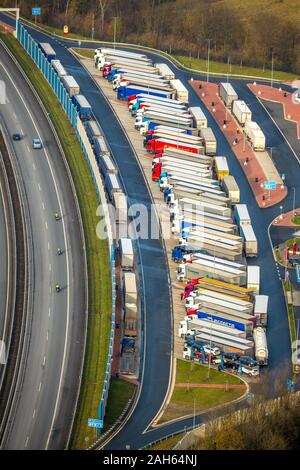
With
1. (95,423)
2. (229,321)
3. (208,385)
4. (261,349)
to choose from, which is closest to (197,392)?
(208,385)

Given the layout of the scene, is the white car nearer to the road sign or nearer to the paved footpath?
the paved footpath

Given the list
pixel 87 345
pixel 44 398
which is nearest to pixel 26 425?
pixel 44 398

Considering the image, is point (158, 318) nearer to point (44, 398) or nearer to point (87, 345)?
point (87, 345)

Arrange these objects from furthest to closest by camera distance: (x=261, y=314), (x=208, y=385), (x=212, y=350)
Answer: (x=261, y=314)
(x=212, y=350)
(x=208, y=385)

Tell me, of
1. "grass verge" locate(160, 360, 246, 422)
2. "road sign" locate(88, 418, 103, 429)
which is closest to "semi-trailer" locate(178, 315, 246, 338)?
"grass verge" locate(160, 360, 246, 422)

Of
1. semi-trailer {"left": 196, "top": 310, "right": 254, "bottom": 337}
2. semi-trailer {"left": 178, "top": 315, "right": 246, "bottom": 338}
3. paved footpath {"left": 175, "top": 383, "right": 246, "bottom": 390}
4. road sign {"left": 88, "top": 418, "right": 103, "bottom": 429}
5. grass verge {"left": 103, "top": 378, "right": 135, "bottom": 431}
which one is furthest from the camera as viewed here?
semi-trailer {"left": 196, "top": 310, "right": 254, "bottom": 337}

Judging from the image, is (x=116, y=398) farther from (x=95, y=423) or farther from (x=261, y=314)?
(x=261, y=314)

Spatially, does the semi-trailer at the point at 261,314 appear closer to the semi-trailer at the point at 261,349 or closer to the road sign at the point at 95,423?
the semi-trailer at the point at 261,349

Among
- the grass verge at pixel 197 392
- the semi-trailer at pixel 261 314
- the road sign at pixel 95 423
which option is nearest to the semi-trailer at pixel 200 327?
the semi-trailer at pixel 261 314
